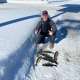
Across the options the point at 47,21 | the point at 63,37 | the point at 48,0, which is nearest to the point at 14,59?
the point at 47,21

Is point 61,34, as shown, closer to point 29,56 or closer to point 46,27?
point 46,27

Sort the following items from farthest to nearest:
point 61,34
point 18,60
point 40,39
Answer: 1. point 61,34
2. point 40,39
3. point 18,60

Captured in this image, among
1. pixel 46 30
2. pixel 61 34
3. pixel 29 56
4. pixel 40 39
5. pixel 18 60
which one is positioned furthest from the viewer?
pixel 61 34

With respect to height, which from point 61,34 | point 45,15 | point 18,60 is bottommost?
point 61,34

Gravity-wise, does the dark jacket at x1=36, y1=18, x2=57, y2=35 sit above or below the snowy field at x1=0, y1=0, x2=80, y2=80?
above

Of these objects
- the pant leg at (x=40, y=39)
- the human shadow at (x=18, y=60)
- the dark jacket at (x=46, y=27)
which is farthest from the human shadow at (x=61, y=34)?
the human shadow at (x=18, y=60)

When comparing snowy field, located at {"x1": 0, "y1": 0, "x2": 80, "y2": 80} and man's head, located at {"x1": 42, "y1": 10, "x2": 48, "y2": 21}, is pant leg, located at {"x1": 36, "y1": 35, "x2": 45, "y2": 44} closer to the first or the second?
snowy field, located at {"x1": 0, "y1": 0, "x2": 80, "y2": 80}

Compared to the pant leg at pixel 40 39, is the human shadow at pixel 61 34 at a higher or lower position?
lower

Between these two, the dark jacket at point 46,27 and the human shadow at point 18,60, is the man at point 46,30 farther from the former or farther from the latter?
the human shadow at point 18,60

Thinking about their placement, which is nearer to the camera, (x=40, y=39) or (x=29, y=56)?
(x=29, y=56)

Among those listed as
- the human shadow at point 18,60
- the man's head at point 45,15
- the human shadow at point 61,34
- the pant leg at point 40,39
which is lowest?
the human shadow at point 61,34

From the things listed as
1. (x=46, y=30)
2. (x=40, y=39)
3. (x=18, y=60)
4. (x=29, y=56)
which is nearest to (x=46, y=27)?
(x=46, y=30)

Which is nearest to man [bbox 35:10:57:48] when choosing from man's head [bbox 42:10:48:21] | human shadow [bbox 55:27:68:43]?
man's head [bbox 42:10:48:21]

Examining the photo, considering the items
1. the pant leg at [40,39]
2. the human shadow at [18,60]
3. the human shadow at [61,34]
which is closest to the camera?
the human shadow at [18,60]
